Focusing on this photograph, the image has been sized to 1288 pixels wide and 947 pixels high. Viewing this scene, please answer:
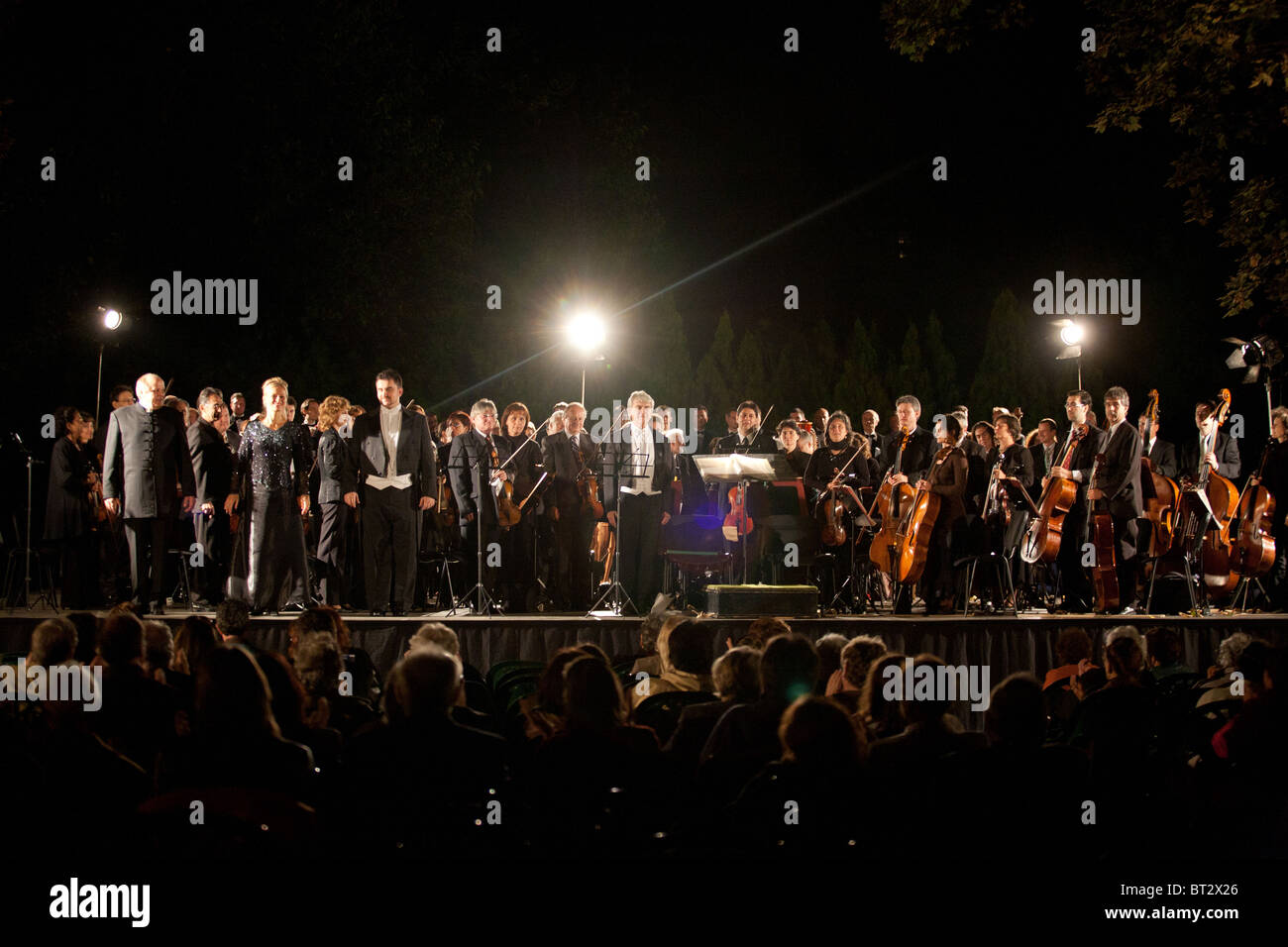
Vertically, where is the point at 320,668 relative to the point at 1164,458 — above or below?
below

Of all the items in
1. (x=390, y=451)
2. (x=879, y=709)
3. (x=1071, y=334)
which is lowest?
(x=879, y=709)

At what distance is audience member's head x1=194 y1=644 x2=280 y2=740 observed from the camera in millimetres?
3619

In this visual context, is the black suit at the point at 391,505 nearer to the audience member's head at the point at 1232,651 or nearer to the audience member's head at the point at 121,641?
the audience member's head at the point at 121,641

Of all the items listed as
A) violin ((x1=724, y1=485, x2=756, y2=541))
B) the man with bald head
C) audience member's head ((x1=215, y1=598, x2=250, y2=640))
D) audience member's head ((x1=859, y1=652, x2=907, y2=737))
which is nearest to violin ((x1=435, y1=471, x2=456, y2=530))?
the man with bald head

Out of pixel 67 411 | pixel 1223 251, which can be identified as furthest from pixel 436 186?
pixel 1223 251

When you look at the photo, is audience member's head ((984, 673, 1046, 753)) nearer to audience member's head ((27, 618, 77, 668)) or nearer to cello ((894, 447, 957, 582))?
audience member's head ((27, 618, 77, 668))

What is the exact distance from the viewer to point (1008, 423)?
35.4 feet

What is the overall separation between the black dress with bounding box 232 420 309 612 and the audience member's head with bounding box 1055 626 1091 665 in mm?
5889

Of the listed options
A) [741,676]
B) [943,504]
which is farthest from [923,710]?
[943,504]

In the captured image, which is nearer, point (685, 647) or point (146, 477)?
point (685, 647)

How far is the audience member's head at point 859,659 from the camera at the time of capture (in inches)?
202

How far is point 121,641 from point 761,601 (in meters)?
5.82

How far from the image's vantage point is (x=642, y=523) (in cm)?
1088

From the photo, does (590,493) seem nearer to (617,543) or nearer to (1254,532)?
(617,543)
